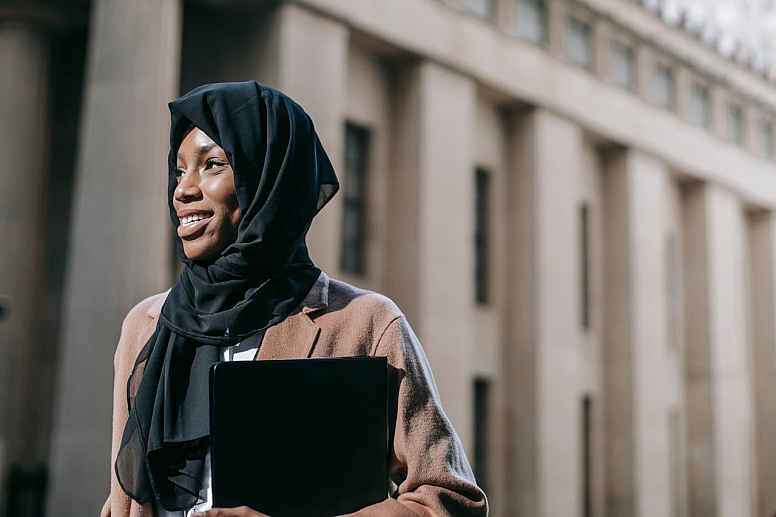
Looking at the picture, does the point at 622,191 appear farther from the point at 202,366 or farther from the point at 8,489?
the point at 202,366

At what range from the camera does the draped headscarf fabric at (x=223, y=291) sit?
2.42 meters

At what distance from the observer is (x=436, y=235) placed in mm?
20797

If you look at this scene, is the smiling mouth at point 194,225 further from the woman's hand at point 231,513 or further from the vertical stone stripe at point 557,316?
the vertical stone stripe at point 557,316

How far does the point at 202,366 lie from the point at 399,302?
1792 centimetres

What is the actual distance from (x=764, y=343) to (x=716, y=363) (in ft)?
14.7

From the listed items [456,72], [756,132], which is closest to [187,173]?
[456,72]

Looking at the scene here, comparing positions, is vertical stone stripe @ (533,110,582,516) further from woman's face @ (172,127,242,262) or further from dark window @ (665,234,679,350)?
woman's face @ (172,127,242,262)

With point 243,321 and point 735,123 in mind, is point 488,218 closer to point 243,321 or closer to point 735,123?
point 735,123

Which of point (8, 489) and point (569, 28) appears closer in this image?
point (8, 489)

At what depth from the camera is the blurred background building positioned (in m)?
16.4

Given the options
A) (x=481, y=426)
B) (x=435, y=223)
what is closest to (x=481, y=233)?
(x=435, y=223)

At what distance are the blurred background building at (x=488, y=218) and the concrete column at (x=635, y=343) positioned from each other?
0.07m

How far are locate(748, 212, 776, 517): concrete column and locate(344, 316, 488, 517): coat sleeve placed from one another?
32091 millimetres

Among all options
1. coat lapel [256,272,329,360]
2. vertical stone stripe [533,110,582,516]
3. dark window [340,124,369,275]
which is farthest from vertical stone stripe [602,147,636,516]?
coat lapel [256,272,329,360]
